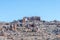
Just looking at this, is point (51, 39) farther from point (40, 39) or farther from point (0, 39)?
point (0, 39)

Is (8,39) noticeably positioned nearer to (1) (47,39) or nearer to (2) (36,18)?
(1) (47,39)

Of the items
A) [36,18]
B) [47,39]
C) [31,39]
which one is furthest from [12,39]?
[36,18]

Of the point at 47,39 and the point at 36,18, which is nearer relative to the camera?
the point at 47,39

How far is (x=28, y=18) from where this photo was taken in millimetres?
89312

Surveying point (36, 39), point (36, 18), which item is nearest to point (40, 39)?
point (36, 39)

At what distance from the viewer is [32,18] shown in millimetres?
88750

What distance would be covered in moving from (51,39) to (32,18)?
56.1 m

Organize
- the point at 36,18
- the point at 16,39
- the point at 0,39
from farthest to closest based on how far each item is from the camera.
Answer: the point at 36,18 < the point at 16,39 < the point at 0,39

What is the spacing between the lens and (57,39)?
107ft

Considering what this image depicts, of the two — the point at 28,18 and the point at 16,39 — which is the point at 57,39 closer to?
the point at 16,39

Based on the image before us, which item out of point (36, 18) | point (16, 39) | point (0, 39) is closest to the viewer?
point (0, 39)

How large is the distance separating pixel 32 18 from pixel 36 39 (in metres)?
55.4

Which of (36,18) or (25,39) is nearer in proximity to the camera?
(25,39)

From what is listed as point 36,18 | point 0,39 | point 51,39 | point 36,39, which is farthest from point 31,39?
point 36,18
